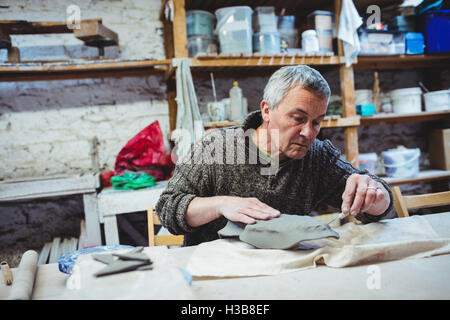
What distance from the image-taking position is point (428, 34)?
327 cm

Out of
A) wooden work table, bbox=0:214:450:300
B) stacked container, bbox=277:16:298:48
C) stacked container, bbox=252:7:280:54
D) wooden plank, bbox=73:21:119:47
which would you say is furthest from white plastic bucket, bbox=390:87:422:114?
wooden plank, bbox=73:21:119:47

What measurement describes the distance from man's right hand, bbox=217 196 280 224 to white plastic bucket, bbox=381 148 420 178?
2.50 m

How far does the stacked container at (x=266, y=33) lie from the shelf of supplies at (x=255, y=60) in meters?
0.12

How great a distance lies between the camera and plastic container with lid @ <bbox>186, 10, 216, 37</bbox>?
115 inches

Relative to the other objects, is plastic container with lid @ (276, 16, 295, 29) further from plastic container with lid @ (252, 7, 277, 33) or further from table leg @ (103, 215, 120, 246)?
table leg @ (103, 215, 120, 246)

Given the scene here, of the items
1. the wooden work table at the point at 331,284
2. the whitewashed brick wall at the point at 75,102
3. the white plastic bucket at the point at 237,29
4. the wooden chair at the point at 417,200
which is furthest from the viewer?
the whitewashed brick wall at the point at 75,102

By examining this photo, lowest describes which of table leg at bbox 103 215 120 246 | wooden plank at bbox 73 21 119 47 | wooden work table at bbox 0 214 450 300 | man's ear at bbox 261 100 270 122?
table leg at bbox 103 215 120 246

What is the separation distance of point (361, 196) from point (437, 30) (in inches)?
112

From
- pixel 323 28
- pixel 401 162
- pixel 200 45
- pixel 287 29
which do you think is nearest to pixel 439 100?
pixel 401 162

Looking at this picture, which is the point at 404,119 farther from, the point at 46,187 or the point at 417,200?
the point at 46,187

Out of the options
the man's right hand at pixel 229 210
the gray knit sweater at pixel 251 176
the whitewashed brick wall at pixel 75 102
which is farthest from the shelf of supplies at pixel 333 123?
the man's right hand at pixel 229 210

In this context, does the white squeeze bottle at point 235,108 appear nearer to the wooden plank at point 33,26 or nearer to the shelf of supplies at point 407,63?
the wooden plank at point 33,26

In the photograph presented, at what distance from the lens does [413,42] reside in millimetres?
3256

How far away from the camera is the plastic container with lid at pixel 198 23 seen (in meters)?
2.92
